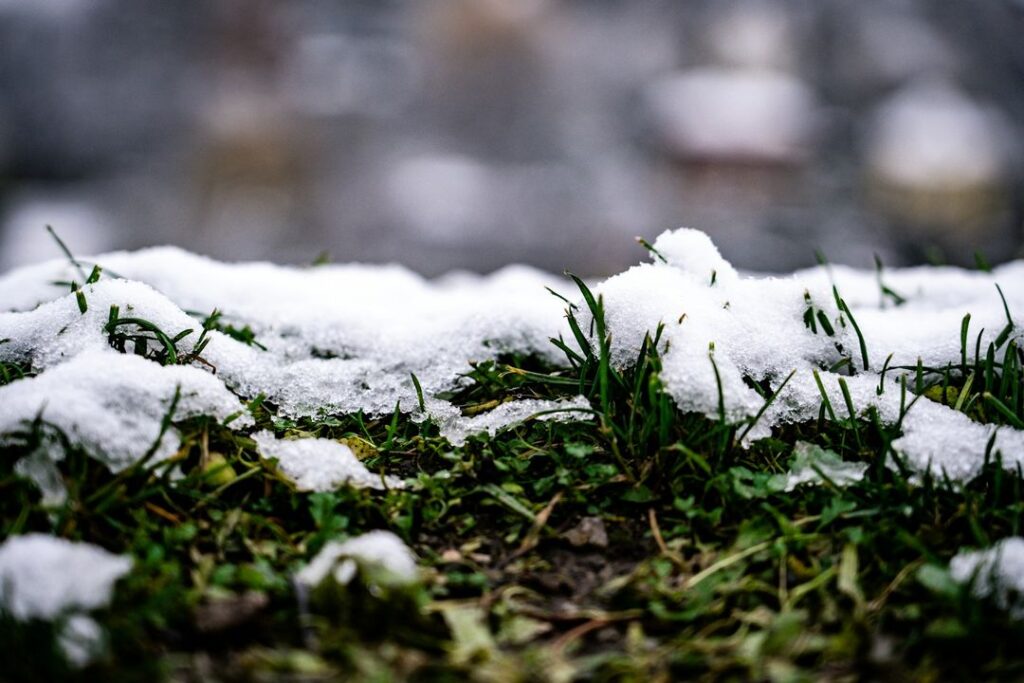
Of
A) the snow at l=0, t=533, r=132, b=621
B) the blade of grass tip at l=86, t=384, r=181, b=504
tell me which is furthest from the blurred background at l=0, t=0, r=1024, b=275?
the snow at l=0, t=533, r=132, b=621

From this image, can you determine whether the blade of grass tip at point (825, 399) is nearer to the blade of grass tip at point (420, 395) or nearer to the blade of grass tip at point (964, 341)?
the blade of grass tip at point (964, 341)

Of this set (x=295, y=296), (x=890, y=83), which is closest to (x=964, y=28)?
(x=890, y=83)

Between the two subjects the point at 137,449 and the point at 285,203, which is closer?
the point at 137,449

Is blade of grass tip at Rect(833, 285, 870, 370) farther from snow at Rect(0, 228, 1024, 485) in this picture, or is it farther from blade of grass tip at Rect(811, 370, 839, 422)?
blade of grass tip at Rect(811, 370, 839, 422)

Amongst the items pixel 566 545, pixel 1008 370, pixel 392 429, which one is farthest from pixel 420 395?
pixel 1008 370

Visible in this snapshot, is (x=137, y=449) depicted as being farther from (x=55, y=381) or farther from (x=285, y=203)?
(x=285, y=203)

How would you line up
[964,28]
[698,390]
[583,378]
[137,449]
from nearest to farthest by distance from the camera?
[137,449], [698,390], [583,378], [964,28]
